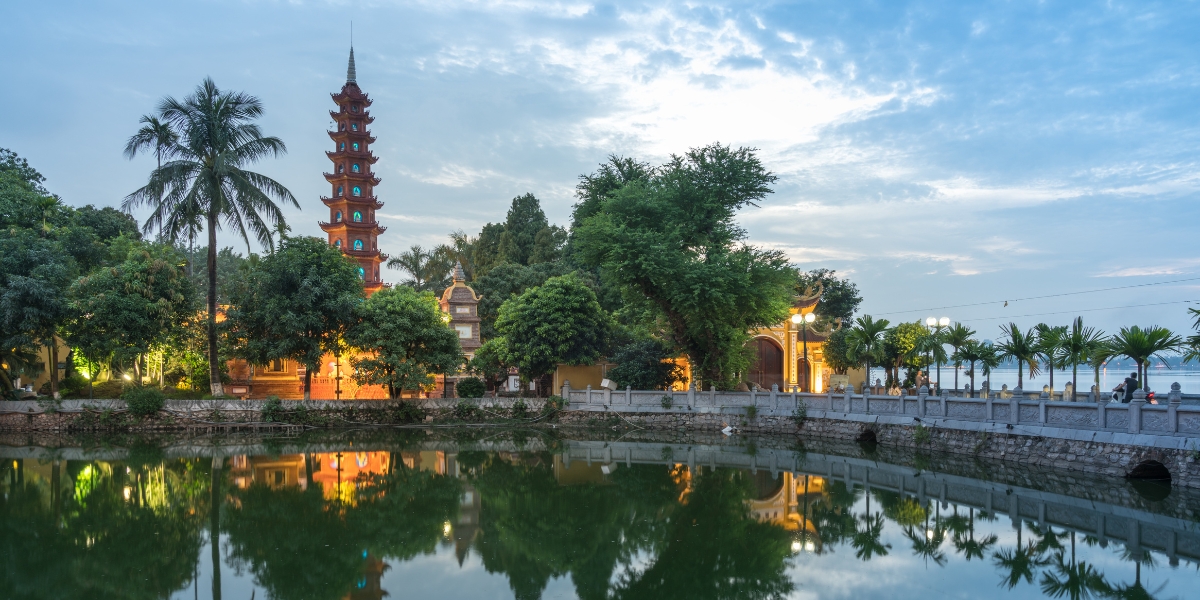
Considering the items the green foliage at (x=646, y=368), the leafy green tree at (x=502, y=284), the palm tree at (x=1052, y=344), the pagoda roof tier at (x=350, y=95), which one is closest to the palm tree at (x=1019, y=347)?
the palm tree at (x=1052, y=344)

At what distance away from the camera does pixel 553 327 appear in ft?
88.5

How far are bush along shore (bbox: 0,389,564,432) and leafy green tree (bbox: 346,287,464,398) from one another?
1.24 meters

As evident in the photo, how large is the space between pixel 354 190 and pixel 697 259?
2183 centimetres

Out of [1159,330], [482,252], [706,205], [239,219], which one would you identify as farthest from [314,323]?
[482,252]

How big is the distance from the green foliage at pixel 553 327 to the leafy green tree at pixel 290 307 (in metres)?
5.48

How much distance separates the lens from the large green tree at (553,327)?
27031 millimetres

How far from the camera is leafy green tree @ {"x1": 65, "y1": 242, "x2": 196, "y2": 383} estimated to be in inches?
883

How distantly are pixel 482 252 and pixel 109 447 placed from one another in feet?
99.8

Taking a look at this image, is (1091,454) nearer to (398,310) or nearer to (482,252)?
(398,310)

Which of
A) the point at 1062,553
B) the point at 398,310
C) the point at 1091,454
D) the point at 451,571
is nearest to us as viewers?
the point at 451,571

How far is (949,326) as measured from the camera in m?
23.5

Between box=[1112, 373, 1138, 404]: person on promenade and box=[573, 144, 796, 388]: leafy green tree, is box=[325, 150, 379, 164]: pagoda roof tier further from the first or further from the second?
box=[1112, 373, 1138, 404]: person on promenade

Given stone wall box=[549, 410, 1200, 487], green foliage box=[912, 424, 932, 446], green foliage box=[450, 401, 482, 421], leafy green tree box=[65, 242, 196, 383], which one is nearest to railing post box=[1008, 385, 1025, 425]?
stone wall box=[549, 410, 1200, 487]

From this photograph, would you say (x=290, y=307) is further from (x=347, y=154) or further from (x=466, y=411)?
(x=347, y=154)
